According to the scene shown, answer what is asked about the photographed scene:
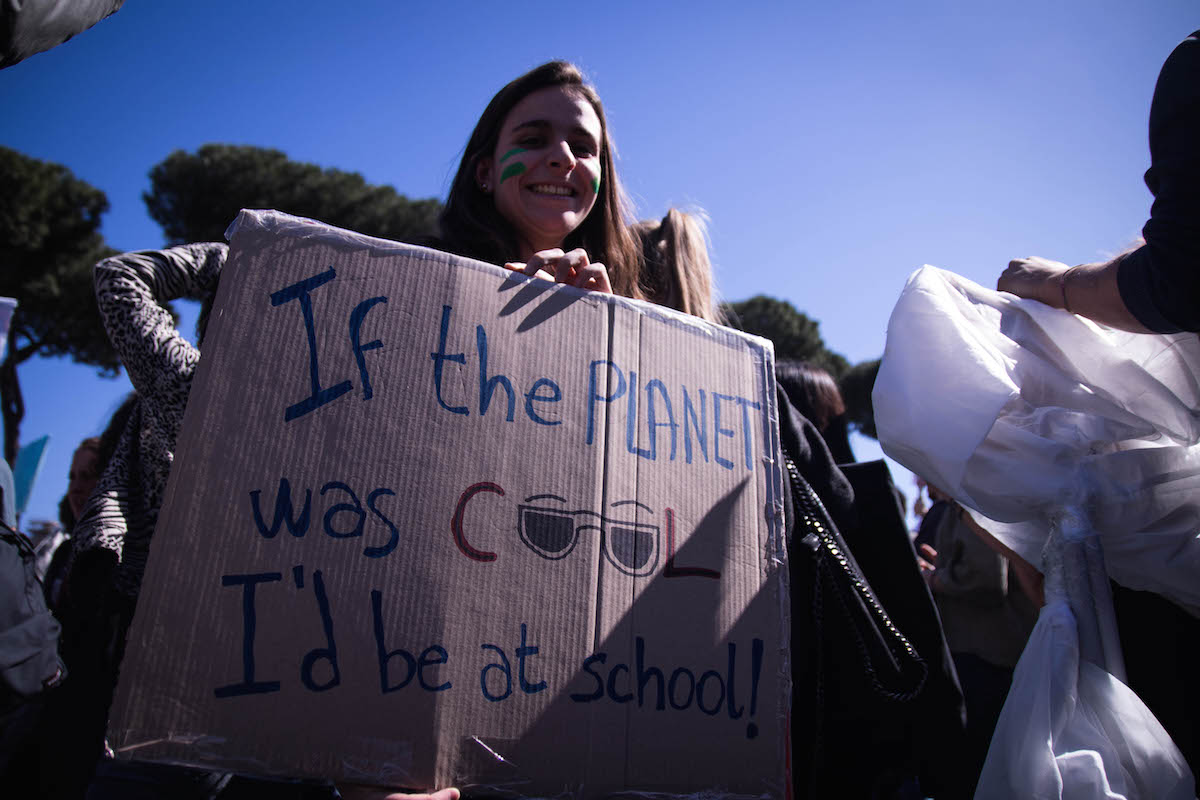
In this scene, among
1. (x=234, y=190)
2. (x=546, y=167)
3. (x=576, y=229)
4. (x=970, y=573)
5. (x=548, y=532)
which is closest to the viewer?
(x=548, y=532)

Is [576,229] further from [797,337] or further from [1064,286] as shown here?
[797,337]

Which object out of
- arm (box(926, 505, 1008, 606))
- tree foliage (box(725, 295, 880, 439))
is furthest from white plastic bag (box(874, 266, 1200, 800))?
tree foliage (box(725, 295, 880, 439))

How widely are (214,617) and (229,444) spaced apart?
0.62 ft

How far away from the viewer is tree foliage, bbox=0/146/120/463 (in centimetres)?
1118

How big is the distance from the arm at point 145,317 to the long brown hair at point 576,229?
1.80 feet

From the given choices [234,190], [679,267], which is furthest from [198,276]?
[234,190]

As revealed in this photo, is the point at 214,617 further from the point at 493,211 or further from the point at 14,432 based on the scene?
the point at 14,432

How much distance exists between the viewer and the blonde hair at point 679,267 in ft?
5.13

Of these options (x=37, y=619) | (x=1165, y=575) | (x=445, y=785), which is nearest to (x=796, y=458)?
(x=1165, y=575)

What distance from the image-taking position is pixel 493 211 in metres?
1.46

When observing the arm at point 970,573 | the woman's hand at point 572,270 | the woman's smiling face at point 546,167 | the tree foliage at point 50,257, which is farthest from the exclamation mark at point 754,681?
the tree foliage at point 50,257

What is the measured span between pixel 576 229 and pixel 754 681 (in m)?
1.07

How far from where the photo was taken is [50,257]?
11836 millimetres

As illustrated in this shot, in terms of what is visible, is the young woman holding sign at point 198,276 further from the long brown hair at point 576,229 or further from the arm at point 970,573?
the arm at point 970,573
